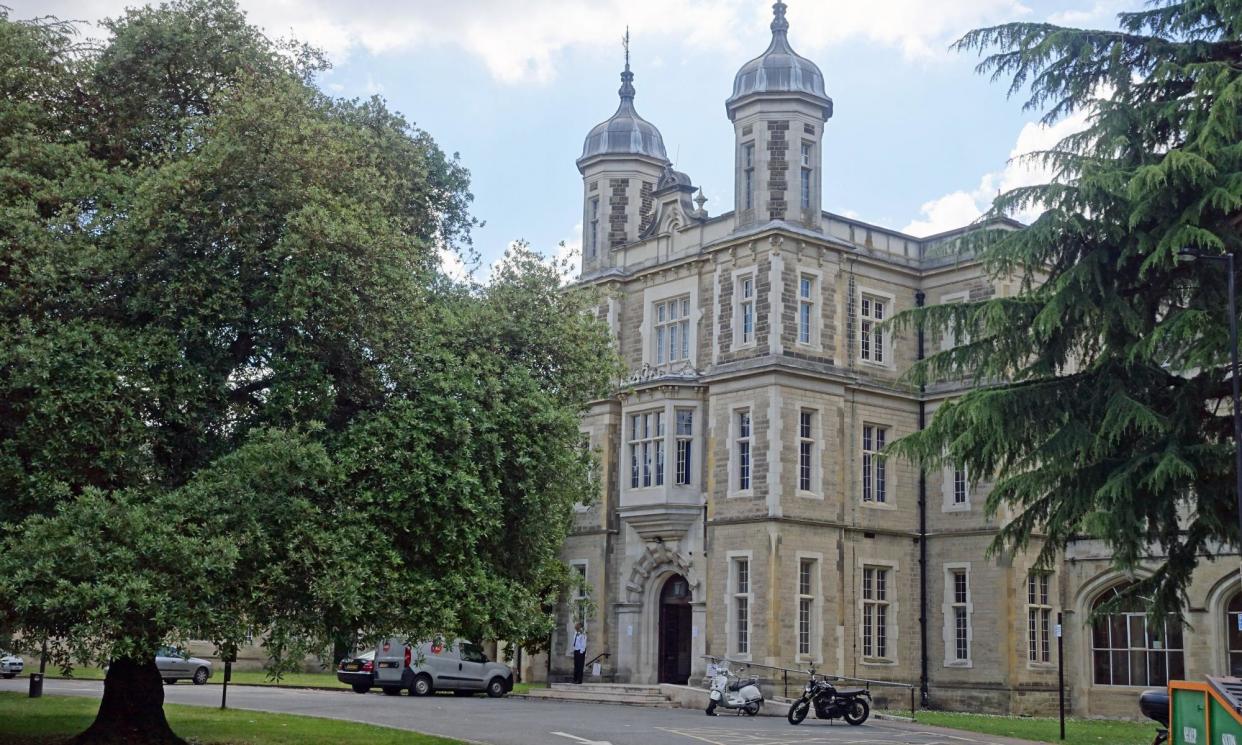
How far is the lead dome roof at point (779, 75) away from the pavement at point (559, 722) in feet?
50.1

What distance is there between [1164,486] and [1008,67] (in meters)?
6.57

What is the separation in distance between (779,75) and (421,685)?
17330mm

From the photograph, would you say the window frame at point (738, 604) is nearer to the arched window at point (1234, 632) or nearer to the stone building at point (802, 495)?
the stone building at point (802, 495)

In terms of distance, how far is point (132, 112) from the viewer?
17984 mm

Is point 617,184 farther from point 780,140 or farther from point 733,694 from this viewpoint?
point 733,694

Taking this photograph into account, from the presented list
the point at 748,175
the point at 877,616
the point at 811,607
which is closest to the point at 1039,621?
the point at 877,616

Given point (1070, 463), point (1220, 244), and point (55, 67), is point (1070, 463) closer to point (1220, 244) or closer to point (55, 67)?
point (1220, 244)

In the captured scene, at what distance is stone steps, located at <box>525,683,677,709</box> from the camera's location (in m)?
29.9

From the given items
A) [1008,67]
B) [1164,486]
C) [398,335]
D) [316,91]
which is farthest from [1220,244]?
[316,91]

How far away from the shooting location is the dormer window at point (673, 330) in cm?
3484

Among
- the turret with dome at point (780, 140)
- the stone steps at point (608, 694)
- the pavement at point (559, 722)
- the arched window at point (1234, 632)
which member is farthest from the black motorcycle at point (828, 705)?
the turret with dome at point (780, 140)

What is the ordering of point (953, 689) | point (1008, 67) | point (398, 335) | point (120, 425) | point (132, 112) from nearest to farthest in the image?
point (120, 425) → point (398, 335) → point (132, 112) → point (1008, 67) → point (953, 689)

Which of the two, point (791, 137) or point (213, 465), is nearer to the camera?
point (213, 465)

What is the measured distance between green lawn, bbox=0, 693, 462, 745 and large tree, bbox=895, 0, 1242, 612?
893cm
